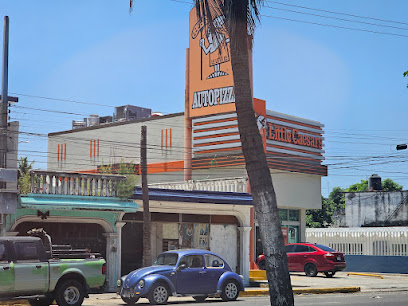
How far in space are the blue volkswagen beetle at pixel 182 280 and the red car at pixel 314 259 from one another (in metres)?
13.2

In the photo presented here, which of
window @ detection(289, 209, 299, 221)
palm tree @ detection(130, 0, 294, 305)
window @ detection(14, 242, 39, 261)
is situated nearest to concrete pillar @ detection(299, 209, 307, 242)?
window @ detection(289, 209, 299, 221)

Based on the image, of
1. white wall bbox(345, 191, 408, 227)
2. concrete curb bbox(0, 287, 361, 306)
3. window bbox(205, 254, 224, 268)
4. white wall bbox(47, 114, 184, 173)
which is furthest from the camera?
white wall bbox(345, 191, 408, 227)

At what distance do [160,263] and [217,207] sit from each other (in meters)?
8.67

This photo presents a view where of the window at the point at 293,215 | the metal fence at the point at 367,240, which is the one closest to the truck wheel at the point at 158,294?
the window at the point at 293,215

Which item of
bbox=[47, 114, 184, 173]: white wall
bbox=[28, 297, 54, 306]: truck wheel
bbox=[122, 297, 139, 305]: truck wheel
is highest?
bbox=[47, 114, 184, 173]: white wall

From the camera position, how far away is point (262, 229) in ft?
36.9

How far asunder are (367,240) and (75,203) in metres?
26.6

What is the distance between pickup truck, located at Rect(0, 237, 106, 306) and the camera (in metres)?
18.0

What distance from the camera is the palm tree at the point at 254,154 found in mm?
11094

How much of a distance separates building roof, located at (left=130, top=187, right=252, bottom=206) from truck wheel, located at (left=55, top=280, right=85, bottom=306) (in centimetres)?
786

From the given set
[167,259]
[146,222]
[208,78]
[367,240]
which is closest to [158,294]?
[167,259]

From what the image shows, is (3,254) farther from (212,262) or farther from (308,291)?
(308,291)

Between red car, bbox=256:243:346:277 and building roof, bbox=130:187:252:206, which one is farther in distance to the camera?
red car, bbox=256:243:346:277

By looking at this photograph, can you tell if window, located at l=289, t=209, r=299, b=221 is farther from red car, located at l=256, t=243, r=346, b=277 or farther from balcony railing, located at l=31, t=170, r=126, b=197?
balcony railing, located at l=31, t=170, r=126, b=197
